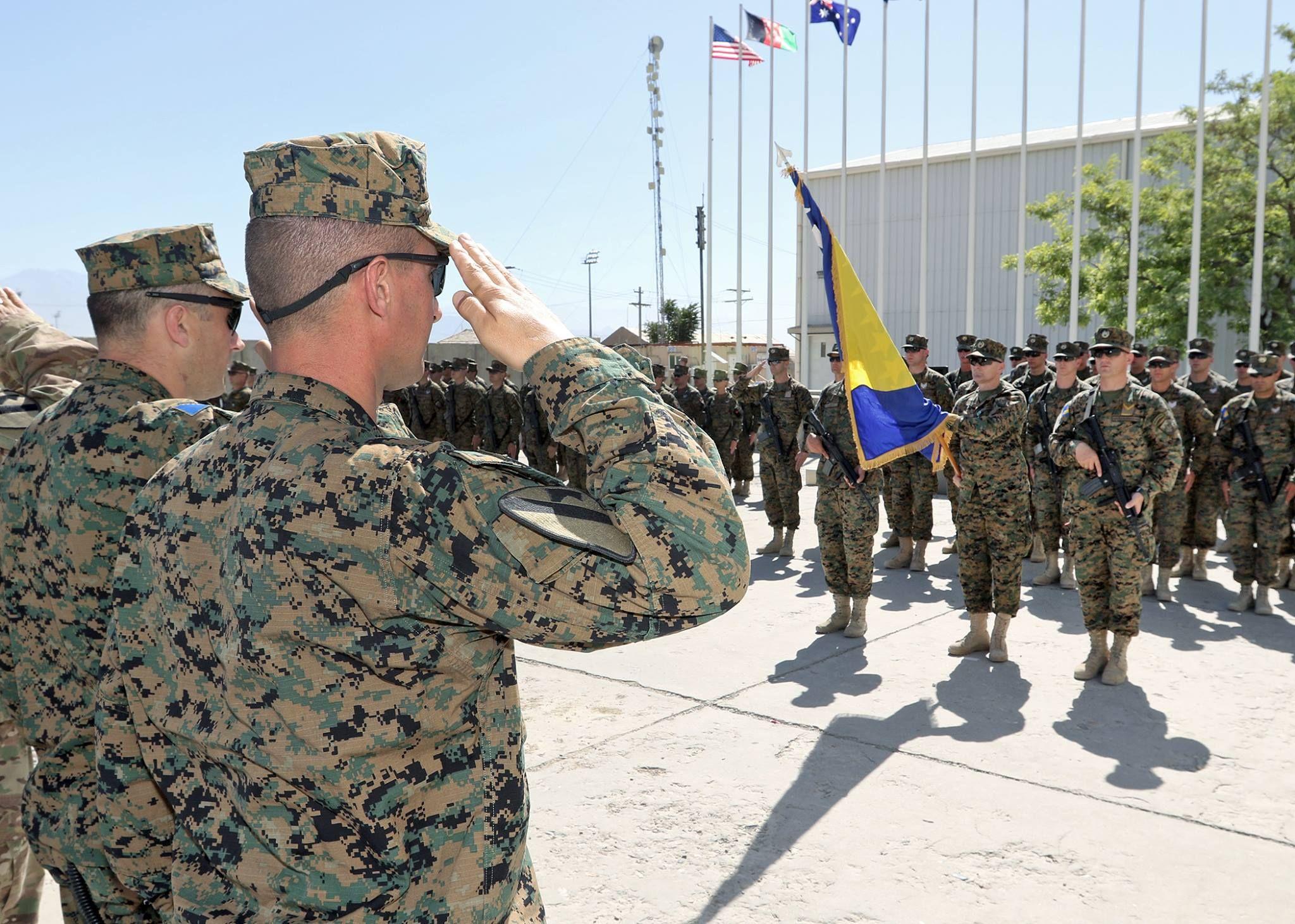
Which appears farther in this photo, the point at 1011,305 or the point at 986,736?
the point at 1011,305

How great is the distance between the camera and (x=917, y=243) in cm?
2791

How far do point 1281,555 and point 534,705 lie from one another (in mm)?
6062

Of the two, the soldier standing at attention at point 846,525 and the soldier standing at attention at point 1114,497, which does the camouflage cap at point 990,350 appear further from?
the soldier standing at attention at point 846,525

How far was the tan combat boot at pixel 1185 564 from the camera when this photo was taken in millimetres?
8055

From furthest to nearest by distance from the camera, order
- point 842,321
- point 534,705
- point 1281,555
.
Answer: point 1281,555 → point 842,321 → point 534,705

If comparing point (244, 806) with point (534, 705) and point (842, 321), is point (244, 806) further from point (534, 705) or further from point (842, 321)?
point (842, 321)

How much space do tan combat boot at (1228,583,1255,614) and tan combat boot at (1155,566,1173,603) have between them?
1.40ft

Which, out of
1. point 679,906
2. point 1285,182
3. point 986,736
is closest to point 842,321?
point 986,736

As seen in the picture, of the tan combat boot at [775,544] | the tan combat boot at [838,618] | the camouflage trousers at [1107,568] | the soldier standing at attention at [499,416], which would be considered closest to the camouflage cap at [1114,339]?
the camouflage trousers at [1107,568]

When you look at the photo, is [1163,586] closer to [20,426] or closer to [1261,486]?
[1261,486]

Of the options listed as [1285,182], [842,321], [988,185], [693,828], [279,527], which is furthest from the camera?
[988,185]

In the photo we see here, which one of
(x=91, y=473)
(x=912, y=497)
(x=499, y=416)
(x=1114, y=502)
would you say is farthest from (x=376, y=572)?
(x=499, y=416)

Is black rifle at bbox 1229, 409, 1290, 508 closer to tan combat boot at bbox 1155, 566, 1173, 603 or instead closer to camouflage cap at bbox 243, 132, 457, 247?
tan combat boot at bbox 1155, 566, 1173, 603

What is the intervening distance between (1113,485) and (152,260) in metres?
4.99
